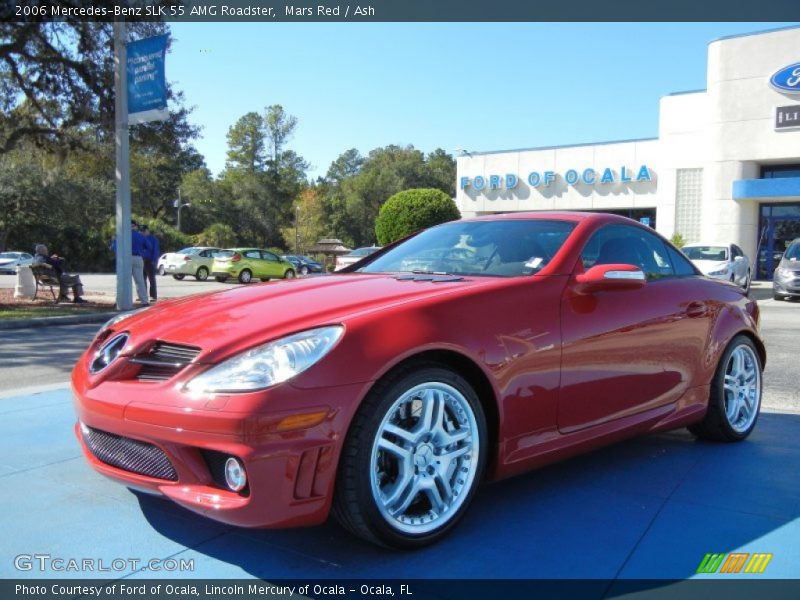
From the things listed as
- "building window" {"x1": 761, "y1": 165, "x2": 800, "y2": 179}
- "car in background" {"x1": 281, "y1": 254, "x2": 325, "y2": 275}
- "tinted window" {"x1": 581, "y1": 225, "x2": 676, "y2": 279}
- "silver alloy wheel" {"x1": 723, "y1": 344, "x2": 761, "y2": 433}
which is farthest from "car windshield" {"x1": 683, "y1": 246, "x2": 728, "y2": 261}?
"car in background" {"x1": 281, "y1": 254, "x2": 325, "y2": 275}

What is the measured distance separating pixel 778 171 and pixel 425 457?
31.3 meters

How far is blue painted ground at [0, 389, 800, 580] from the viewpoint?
2.73 meters

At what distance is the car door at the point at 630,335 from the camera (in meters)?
3.35

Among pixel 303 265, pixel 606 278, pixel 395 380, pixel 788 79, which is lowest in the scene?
pixel 303 265

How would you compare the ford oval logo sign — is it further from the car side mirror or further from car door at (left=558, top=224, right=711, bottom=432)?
the car side mirror

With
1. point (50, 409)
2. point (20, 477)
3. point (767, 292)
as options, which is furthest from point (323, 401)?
point (767, 292)

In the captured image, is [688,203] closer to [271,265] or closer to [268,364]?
[271,265]

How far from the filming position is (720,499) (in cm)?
352

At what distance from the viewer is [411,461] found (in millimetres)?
2812

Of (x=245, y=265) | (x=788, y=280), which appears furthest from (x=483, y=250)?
(x=245, y=265)

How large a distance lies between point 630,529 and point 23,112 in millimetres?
17569

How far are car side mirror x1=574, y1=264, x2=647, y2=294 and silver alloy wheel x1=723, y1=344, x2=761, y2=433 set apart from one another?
141cm

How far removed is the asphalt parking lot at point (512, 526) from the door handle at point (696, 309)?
873 mm

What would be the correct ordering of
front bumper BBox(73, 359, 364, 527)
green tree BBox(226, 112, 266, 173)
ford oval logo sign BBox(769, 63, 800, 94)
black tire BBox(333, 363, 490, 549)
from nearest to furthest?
front bumper BBox(73, 359, 364, 527) < black tire BBox(333, 363, 490, 549) < ford oval logo sign BBox(769, 63, 800, 94) < green tree BBox(226, 112, 266, 173)
